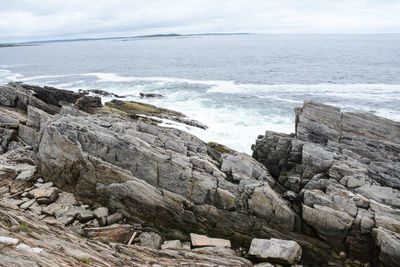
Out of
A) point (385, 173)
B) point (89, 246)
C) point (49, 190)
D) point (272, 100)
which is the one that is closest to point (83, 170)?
point (49, 190)

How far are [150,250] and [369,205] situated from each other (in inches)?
463

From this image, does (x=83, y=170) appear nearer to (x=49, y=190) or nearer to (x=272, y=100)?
(x=49, y=190)

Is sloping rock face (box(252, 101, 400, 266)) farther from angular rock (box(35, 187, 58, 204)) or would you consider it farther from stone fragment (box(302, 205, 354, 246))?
angular rock (box(35, 187, 58, 204))

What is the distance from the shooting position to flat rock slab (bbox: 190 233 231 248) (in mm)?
13945

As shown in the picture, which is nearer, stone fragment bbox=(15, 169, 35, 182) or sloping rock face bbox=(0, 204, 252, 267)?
sloping rock face bbox=(0, 204, 252, 267)

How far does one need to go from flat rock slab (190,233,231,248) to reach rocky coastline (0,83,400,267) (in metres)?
0.06

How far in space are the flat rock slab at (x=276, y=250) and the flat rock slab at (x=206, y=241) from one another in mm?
1467

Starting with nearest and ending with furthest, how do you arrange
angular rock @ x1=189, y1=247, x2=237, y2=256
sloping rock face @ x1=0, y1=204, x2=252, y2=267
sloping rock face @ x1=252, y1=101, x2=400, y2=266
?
sloping rock face @ x1=0, y1=204, x2=252, y2=267 → angular rock @ x1=189, y1=247, x2=237, y2=256 → sloping rock face @ x1=252, y1=101, x2=400, y2=266

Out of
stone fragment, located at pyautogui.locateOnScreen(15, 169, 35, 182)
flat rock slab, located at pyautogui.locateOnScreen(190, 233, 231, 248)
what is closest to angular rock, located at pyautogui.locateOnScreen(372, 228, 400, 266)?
flat rock slab, located at pyautogui.locateOnScreen(190, 233, 231, 248)

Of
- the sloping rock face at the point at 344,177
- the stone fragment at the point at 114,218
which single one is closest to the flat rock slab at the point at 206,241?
the stone fragment at the point at 114,218

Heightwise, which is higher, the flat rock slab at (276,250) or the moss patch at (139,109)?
the moss patch at (139,109)

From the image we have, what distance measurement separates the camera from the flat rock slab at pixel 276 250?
13055 mm

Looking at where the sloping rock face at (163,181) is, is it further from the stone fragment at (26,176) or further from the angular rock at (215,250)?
the angular rock at (215,250)

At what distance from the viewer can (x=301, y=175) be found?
60.5 feet
